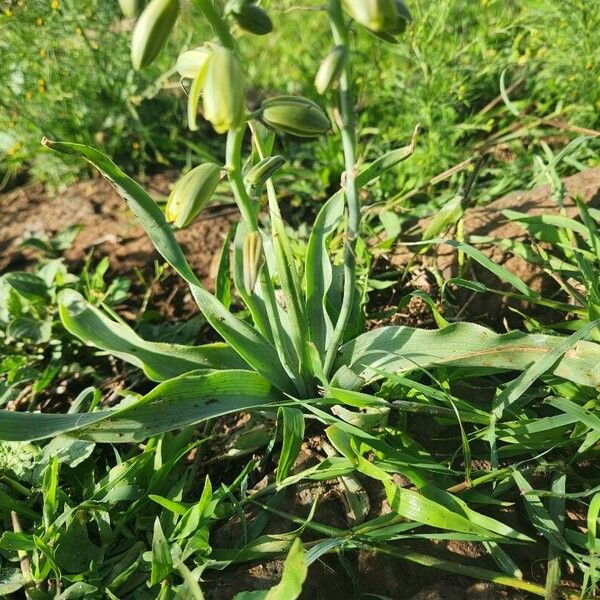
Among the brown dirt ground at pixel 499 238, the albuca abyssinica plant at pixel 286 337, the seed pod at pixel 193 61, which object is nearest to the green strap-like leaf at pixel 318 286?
the albuca abyssinica plant at pixel 286 337

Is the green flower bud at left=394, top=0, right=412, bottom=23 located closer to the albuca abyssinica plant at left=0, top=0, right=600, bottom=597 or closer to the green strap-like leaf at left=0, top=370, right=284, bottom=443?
the albuca abyssinica plant at left=0, top=0, right=600, bottom=597

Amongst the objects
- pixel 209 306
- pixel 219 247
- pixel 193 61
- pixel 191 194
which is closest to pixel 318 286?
pixel 209 306

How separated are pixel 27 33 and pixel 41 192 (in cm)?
73

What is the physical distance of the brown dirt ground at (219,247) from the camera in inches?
51.2

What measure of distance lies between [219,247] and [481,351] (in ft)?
4.38

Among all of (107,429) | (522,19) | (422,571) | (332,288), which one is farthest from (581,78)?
(107,429)

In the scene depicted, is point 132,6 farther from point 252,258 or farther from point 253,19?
point 252,258

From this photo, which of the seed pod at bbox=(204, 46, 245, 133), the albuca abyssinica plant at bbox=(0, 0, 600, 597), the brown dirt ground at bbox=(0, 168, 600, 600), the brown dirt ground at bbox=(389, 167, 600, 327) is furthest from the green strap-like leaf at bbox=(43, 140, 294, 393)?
the brown dirt ground at bbox=(389, 167, 600, 327)

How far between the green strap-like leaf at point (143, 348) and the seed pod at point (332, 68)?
0.74 meters

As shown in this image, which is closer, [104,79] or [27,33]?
[27,33]

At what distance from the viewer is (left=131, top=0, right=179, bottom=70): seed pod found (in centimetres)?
106

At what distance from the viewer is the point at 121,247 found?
8.26 ft

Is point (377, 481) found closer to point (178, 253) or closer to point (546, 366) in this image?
point (546, 366)

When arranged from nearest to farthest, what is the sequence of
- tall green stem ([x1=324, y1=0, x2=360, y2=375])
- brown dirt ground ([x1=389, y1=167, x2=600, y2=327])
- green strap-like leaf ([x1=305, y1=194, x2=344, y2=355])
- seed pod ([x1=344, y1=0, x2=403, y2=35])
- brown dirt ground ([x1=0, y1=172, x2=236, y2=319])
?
seed pod ([x1=344, y1=0, x2=403, y2=35]), tall green stem ([x1=324, y1=0, x2=360, y2=375]), green strap-like leaf ([x1=305, y1=194, x2=344, y2=355]), brown dirt ground ([x1=389, y1=167, x2=600, y2=327]), brown dirt ground ([x1=0, y1=172, x2=236, y2=319])
